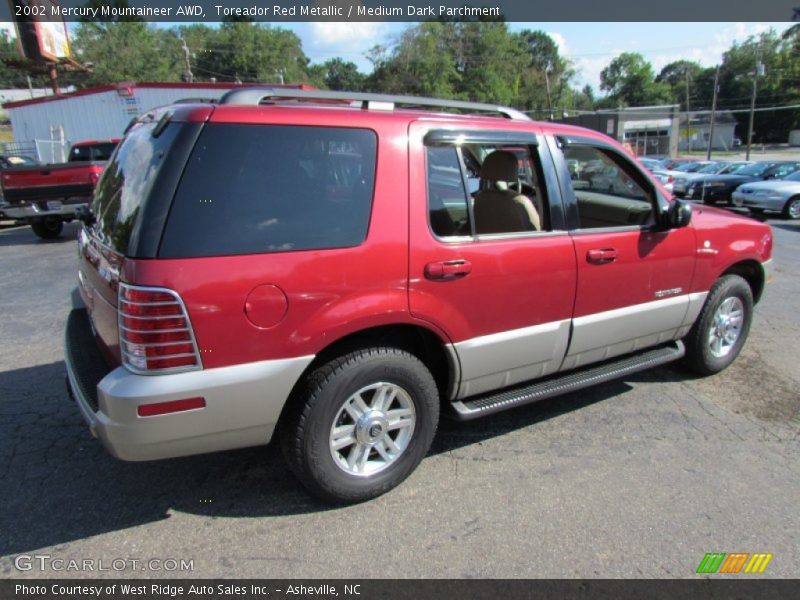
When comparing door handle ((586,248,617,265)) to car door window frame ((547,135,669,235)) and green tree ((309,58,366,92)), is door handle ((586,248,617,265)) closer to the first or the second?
car door window frame ((547,135,669,235))

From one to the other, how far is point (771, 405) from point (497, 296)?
2.38m

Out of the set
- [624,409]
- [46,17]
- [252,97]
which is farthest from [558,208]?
[46,17]

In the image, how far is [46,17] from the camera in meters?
26.7

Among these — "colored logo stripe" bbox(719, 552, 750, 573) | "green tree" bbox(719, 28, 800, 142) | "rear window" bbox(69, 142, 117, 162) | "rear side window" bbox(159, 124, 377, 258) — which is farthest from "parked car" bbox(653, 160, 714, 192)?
"green tree" bbox(719, 28, 800, 142)

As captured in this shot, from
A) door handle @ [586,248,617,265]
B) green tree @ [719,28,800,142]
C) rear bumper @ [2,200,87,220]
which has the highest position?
green tree @ [719,28,800,142]

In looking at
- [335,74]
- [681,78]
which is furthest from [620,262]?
[681,78]

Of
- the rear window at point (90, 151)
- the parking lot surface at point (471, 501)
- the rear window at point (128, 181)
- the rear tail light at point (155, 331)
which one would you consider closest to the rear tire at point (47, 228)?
the rear window at point (90, 151)

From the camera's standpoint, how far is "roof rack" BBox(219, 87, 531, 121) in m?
2.52

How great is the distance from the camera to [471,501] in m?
2.85

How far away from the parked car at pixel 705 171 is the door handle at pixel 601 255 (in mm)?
13836

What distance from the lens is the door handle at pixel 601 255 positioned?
3330 millimetres

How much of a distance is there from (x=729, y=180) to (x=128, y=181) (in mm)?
18665

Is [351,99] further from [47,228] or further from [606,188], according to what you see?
[47,228]
